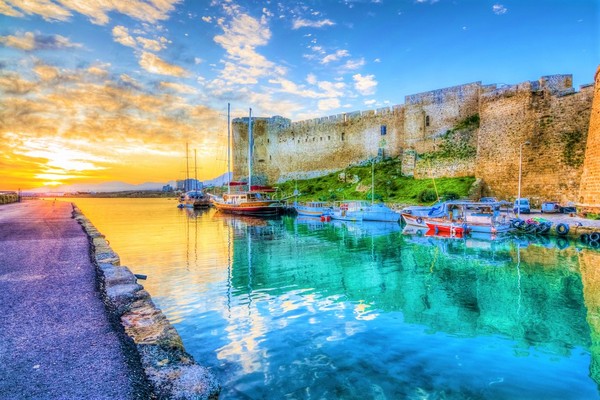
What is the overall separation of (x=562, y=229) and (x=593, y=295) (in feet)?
33.6

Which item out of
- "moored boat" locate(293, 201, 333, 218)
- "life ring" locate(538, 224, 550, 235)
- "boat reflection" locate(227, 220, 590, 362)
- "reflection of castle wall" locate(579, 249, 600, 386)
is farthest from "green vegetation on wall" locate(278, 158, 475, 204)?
"reflection of castle wall" locate(579, 249, 600, 386)

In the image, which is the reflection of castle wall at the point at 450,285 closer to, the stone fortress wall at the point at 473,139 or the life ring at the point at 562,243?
the life ring at the point at 562,243

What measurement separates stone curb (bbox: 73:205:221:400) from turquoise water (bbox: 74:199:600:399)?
0.91m

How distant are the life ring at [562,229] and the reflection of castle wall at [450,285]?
3.88 meters

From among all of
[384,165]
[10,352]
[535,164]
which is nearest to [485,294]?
[10,352]

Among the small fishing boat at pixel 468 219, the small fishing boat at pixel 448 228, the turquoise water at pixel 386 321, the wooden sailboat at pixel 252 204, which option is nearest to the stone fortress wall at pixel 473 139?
the small fishing boat at pixel 468 219

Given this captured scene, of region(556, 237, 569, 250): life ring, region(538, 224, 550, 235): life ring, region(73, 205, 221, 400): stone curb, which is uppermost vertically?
region(73, 205, 221, 400): stone curb

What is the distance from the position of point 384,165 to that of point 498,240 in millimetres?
22127

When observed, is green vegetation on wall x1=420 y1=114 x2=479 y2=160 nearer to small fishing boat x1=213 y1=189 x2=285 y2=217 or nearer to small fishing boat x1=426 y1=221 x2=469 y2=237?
small fishing boat x1=426 y1=221 x2=469 y2=237

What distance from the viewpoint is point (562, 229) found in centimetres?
1695

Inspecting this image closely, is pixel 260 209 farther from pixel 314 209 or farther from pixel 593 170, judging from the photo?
pixel 593 170

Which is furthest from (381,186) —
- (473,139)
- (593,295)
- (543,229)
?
(593,295)

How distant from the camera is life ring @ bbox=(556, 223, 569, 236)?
55.1ft

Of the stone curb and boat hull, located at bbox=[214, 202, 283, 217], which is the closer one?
the stone curb
